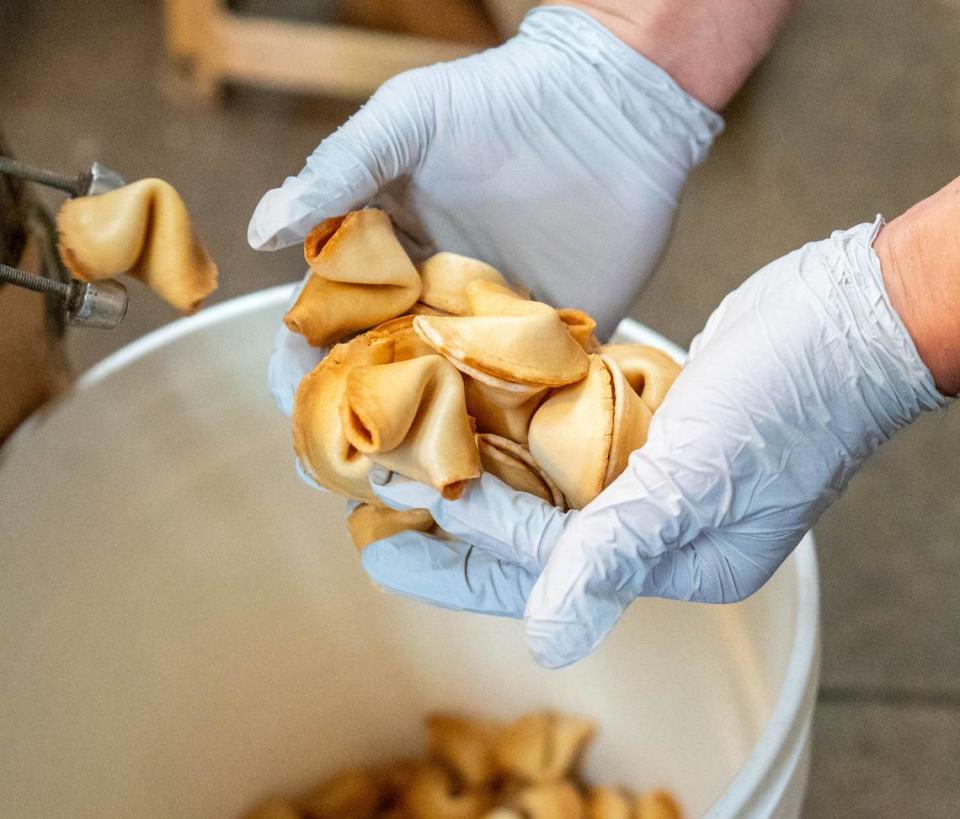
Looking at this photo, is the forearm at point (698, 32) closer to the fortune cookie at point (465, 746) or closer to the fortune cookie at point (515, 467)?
the fortune cookie at point (515, 467)

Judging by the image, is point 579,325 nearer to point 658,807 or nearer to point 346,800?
point 658,807

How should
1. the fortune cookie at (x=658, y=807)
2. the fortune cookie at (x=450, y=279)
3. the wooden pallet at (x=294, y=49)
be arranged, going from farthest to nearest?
the wooden pallet at (x=294, y=49)
the fortune cookie at (x=658, y=807)
the fortune cookie at (x=450, y=279)

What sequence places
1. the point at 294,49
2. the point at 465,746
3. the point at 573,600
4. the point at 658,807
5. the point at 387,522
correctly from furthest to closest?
the point at 294,49 → the point at 465,746 → the point at 658,807 → the point at 387,522 → the point at 573,600

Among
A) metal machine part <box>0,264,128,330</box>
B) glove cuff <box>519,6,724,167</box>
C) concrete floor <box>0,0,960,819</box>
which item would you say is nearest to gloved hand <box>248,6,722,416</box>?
glove cuff <box>519,6,724,167</box>

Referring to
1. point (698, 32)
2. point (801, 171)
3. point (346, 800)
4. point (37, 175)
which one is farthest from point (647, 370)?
point (801, 171)

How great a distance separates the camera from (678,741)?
76cm

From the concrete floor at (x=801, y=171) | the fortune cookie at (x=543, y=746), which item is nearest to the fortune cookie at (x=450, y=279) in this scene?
the fortune cookie at (x=543, y=746)

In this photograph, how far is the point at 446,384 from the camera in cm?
54

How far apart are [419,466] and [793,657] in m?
0.24

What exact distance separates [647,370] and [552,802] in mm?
402

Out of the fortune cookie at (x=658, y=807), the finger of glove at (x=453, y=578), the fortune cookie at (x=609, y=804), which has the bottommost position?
the fortune cookie at (x=609, y=804)

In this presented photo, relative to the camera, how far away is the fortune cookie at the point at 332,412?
56 cm

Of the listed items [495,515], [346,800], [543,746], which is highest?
[495,515]

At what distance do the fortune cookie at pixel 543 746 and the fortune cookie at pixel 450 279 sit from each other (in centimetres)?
40
